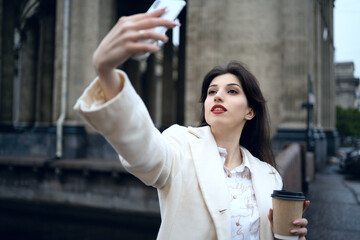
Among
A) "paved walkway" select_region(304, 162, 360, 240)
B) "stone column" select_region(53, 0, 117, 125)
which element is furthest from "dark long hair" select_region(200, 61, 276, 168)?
"stone column" select_region(53, 0, 117, 125)

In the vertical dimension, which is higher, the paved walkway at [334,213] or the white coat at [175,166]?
the white coat at [175,166]

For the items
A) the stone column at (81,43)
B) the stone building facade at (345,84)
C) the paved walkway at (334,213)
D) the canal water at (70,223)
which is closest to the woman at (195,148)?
the paved walkway at (334,213)

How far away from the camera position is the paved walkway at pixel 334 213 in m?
3.85

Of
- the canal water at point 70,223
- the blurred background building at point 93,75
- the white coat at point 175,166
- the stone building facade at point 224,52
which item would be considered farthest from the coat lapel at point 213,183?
the canal water at point 70,223

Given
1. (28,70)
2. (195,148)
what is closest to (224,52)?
(195,148)

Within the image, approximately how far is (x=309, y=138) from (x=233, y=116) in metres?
8.94

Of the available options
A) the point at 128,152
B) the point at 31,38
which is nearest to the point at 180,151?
the point at 128,152

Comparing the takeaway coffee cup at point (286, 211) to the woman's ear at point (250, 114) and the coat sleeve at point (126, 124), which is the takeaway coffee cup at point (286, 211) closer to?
the woman's ear at point (250, 114)

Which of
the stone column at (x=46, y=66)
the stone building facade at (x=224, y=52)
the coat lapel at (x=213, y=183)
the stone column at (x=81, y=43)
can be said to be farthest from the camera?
the stone column at (x=46, y=66)

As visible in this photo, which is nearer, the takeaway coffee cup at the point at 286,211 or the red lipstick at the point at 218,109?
the takeaway coffee cup at the point at 286,211

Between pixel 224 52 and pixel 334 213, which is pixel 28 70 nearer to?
pixel 224 52

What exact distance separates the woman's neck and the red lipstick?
0.36 ft

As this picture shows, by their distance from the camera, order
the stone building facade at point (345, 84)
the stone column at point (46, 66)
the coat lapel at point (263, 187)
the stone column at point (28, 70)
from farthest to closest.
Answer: the stone building facade at point (345, 84) < the stone column at point (28, 70) < the stone column at point (46, 66) < the coat lapel at point (263, 187)

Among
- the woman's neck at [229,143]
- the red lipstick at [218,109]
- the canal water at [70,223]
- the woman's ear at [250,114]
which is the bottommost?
the canal water at [70,223]
